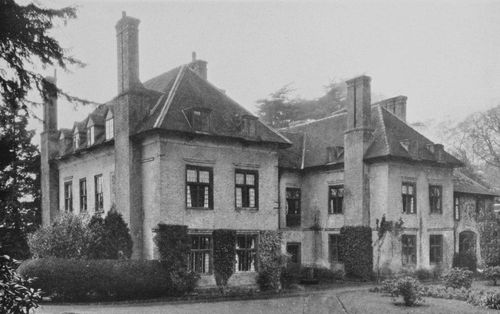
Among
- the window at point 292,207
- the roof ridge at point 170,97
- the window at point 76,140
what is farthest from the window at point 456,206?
the window at point 76,140

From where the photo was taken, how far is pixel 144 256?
79.8 ft

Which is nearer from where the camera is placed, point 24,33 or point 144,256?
point 24,33

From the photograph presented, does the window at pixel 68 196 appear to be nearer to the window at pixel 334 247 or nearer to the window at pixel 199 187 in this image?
the window at pixel 199 187

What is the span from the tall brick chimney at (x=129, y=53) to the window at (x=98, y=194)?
584 centimetres

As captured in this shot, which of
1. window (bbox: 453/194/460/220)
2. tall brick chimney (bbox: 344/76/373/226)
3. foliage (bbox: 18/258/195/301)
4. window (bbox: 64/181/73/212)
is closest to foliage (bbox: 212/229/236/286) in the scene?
foliage (bbox: 18/258/195/301)

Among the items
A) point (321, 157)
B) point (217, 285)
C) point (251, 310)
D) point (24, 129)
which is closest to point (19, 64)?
point (251, 310)

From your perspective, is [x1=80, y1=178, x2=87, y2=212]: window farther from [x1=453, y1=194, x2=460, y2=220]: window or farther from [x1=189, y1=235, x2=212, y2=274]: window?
[x1=453, y1=194, x2=460, y2=220]: window

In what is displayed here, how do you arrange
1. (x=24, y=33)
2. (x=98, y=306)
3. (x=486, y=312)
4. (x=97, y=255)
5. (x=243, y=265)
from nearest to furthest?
(x=24, y=33)
(x=486, y=312)
(x=98, y=306)
(x=97, y=255)
(x=243, y=265)

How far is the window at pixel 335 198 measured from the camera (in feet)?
105

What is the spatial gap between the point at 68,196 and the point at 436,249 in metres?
23.1

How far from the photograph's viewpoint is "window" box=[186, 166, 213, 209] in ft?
79.9

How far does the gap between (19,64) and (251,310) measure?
39.2 feet

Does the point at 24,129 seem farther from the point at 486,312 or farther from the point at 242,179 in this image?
the point at 486,312

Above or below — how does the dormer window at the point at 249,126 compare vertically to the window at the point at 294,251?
above
